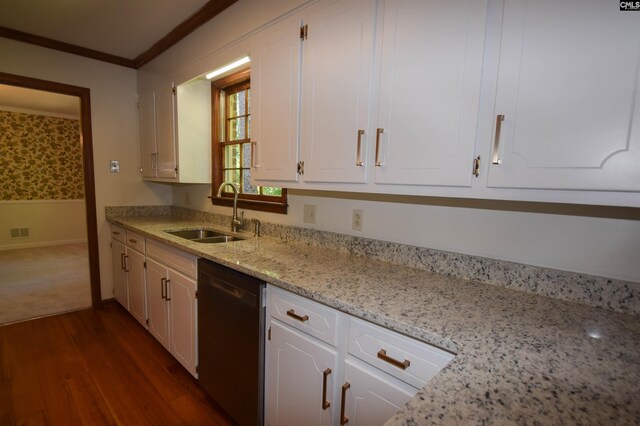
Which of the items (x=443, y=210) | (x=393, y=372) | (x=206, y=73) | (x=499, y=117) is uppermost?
(x=206, y=73)

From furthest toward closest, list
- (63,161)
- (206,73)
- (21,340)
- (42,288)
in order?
(63,161) → (42,288) → (21,340) → (206,73)

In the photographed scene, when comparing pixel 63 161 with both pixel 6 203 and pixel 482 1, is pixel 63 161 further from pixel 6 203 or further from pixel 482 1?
pixel 482 1

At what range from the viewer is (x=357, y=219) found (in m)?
1.72

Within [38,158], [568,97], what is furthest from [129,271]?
[38,158]

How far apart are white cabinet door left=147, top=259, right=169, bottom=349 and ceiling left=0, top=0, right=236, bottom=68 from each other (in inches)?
72.4

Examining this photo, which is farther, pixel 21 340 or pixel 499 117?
pixel 21 340

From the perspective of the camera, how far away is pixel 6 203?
5.14 m

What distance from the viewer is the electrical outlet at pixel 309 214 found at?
194 cm

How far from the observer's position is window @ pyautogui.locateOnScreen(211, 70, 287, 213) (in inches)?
96.7

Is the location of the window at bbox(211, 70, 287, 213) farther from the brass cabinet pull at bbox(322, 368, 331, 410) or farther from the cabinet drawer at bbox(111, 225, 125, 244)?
the brass cabinet pull at bbox(322, 368, 331, 410)

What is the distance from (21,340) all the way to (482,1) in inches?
147

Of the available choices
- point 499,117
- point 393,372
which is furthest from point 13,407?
point 499,117

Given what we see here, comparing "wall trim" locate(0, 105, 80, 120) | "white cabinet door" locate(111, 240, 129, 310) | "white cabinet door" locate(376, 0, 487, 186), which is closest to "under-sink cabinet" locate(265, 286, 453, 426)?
"white cabinet door" locate(376, 0, 487, 186)

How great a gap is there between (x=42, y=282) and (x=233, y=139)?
326cm
